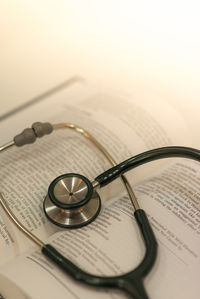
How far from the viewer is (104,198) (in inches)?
33.9

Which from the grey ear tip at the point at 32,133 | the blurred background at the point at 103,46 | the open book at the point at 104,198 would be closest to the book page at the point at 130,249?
the open book at the point at 104,198

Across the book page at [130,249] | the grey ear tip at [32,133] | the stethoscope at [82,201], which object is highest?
the grey ear tip at [32,133]

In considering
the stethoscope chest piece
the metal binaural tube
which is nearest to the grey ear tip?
the metal binaural tube

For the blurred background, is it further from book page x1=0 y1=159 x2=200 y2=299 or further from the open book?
book page x1=0 y1=159 x2=200 y2=299

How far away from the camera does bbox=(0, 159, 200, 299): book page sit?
0.66 meters

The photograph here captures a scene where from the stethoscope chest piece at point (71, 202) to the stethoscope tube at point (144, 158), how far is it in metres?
0.03

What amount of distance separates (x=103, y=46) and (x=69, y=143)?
430 millimetres

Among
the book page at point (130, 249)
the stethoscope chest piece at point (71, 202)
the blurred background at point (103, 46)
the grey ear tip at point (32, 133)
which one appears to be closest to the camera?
the book page at point (130, 249)

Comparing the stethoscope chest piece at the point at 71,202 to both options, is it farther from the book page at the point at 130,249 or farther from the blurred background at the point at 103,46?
the blurred background at the point at 103,46

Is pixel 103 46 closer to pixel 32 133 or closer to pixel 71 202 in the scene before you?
pixel 32 133

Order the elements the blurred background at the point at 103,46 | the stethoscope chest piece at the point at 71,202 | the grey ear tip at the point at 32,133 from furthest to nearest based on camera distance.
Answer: the blurred background at the point at 103,46
the grey ear tip at the point at 32,133
the stethoscope chest piece at the point at 71,202

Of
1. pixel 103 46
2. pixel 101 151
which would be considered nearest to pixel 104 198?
pixel 101 151

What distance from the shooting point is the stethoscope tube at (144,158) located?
801 millimetres

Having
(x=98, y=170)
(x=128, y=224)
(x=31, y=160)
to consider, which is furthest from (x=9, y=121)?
(x=128, y=224)
